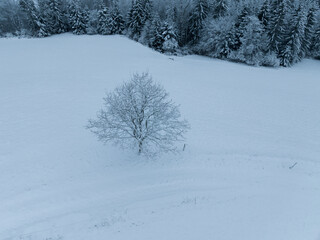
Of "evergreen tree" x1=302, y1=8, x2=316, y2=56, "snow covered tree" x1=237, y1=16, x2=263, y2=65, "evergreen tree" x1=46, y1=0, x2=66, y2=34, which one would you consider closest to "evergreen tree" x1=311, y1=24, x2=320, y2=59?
"evergreen tree" x1=302, y1=8, x2=316, y2=56

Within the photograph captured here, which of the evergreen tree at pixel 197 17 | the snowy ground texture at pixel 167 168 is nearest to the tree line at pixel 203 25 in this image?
the evergreen tree at pixel 197 17

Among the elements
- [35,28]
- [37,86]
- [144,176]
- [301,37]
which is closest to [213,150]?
[144,176]

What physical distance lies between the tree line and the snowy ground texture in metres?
12.4

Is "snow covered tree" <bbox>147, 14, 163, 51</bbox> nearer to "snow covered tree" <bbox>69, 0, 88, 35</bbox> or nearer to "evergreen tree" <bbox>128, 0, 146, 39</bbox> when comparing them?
"evergreen tree" <bbox>128, 0, 146, 39</bbox>

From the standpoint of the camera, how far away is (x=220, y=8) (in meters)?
39.7

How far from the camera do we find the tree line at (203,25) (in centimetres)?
3406

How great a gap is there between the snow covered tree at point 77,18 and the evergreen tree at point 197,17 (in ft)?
85.7

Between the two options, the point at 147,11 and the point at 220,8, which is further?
the point at 147,11

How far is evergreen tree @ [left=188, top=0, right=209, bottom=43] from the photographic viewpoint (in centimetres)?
3850

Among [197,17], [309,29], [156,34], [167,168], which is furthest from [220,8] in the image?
[167,168]

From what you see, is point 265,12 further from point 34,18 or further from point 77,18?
point 34,18

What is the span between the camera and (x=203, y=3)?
126 feet

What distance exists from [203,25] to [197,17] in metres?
2.17

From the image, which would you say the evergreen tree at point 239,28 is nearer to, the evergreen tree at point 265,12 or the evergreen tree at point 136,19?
the evergreen tree at point 265,12
